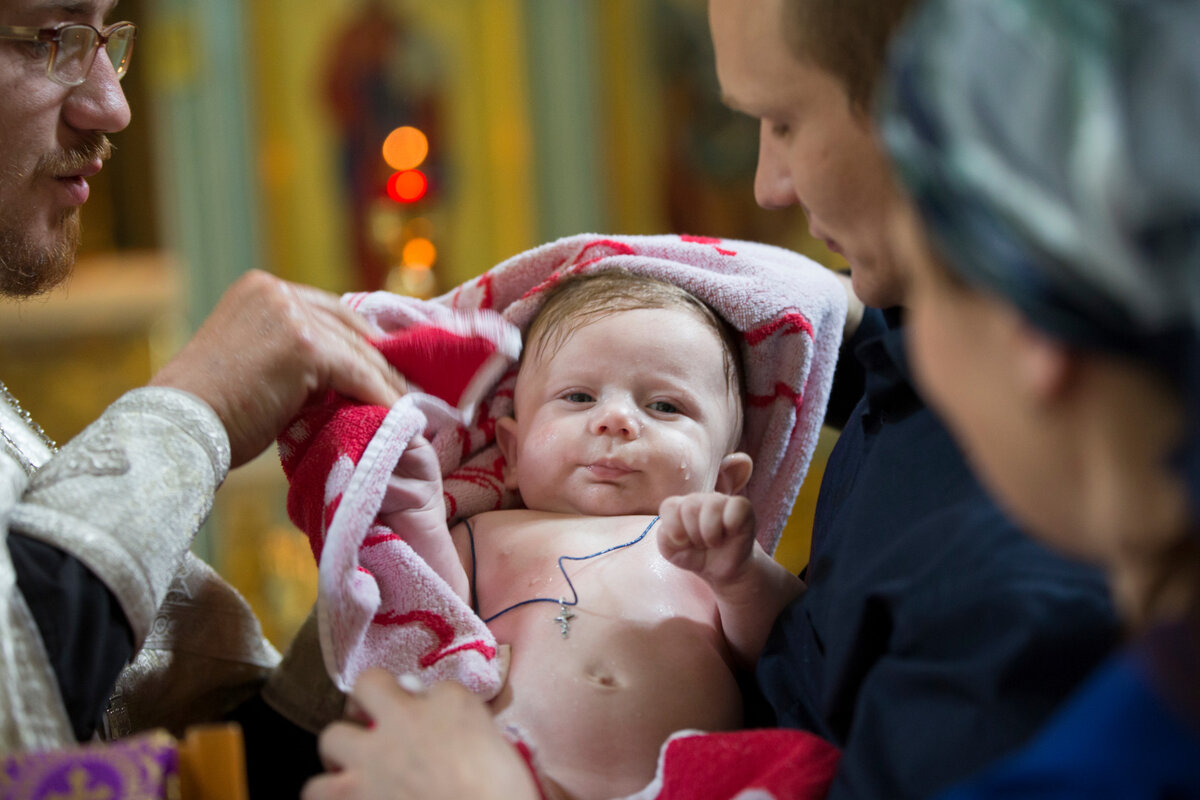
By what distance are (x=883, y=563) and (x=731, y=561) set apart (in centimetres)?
24

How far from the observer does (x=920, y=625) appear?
2.64 feet

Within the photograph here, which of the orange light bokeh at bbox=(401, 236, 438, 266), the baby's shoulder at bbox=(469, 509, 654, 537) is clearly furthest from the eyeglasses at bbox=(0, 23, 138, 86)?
the orange light bokeh at bbox=(401, 236, 438, 266)

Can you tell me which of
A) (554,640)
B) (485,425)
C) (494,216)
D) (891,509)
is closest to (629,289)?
(485,425)

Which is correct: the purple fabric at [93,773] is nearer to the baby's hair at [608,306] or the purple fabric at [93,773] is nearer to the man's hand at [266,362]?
the man's hand at [266,362]

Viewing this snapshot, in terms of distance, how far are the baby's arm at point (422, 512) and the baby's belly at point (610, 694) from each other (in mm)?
142

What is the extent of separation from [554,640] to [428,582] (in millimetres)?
166

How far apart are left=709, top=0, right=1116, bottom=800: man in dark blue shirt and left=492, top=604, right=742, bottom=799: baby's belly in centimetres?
11

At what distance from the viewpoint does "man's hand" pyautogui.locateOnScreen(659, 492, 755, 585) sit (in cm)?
108

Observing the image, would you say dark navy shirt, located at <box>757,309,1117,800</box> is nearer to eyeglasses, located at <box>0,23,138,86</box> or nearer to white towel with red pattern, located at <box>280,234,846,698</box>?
white towel with red pattern, located at <box>280,234,846,698</box>

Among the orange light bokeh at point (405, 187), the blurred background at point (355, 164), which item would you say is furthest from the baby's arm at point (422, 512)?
the orange light bokeh at point (405, 187)

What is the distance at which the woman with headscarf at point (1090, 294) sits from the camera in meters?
0.50

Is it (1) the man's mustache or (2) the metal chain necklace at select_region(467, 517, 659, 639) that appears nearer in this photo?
(2) the metal chain necklace at select_region(467, 517, 659, 639)

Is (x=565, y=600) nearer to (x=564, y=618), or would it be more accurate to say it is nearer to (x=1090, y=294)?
(x=564, y=618)

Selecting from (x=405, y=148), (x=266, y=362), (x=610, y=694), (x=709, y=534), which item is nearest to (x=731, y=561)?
(x=709, y=534)
